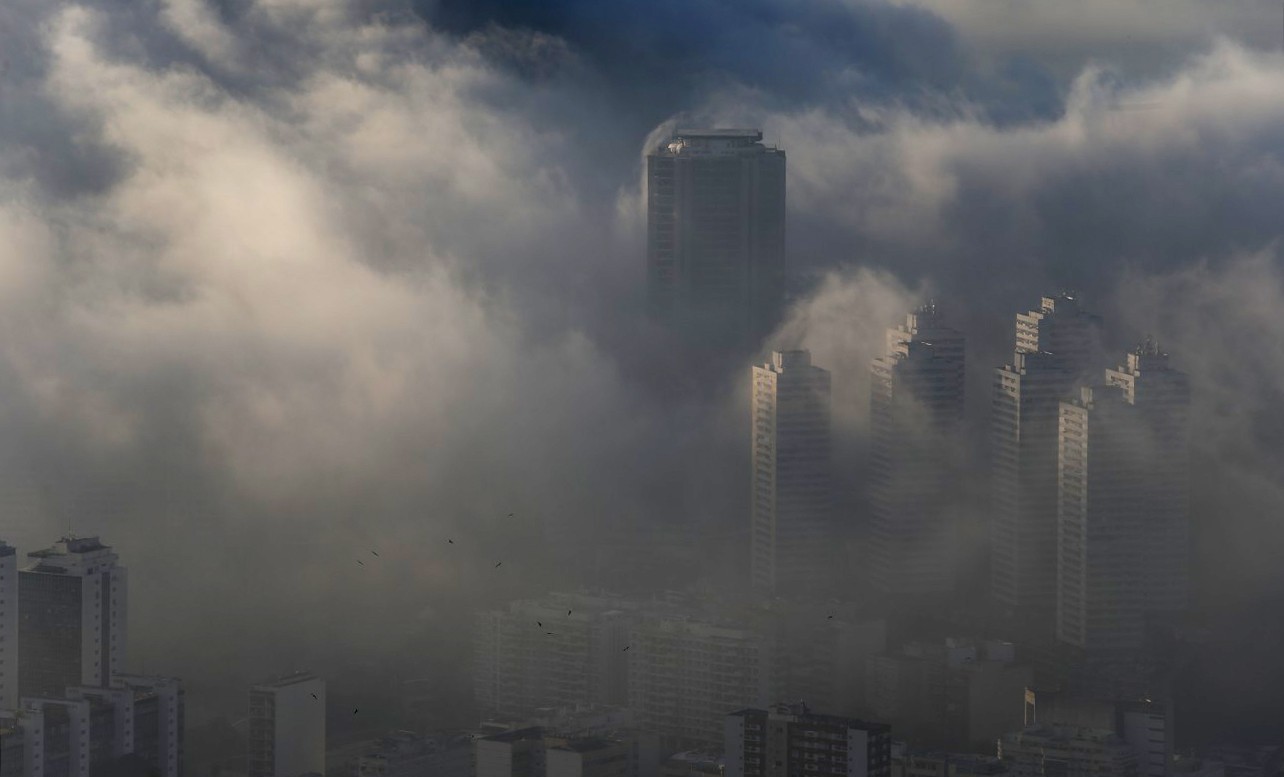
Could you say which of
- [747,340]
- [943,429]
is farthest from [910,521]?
[747,340]

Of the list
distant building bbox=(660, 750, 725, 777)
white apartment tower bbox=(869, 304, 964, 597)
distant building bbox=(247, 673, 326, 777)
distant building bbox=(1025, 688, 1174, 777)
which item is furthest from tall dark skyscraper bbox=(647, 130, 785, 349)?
distant building bbox=(660, 750, 725, 777)

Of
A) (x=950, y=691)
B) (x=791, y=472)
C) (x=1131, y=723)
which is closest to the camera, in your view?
(x=1131, y=723)

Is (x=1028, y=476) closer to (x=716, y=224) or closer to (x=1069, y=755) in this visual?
(x=716, y=224)

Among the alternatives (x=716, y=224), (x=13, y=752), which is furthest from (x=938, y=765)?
(x=716, y=224)

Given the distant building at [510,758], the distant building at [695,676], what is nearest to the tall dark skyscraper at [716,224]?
the distant building at [695,676]

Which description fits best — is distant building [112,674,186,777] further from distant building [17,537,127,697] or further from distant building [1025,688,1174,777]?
distant building [1025,688,1174,777]

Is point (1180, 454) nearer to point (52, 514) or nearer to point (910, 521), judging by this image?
point (910, 521)
